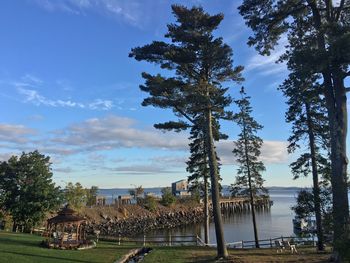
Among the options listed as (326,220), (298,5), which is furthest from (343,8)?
(326,220)

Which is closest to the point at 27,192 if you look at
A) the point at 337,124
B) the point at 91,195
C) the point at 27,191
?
the point at 27,191

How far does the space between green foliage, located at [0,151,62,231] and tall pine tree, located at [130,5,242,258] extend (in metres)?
16.6

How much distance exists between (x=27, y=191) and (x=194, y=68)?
2064 centimetres

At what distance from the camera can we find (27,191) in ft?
120

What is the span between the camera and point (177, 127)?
2619 centimetres

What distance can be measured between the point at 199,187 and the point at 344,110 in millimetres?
22238

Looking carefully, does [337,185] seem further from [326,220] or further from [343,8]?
[343,8]

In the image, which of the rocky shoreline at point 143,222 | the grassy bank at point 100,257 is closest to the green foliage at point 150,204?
the rocky shoreline at point 143,222

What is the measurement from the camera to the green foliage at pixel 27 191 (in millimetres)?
36219

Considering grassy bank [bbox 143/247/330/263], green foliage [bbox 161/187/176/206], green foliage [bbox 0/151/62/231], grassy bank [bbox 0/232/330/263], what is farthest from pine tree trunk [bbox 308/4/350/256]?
green foliage [bbox 161/187/176/206]

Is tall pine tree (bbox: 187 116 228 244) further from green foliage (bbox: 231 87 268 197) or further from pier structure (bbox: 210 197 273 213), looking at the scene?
pier structure (bbox: 210 197 273 213)

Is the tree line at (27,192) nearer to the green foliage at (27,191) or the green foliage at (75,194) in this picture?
the green foliage at (27,191)

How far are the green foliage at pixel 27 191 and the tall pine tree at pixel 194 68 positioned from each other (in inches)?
652

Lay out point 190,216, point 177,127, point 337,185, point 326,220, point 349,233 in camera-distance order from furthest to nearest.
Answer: point 190,216 < point 177,127 < point 337,185 < point 326,220 < point 349,233
